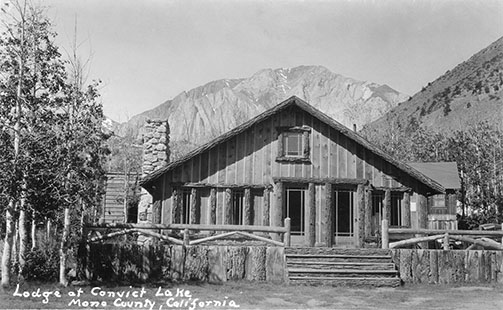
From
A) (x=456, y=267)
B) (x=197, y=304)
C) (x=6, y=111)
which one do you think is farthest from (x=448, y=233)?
(x=6, y=111)

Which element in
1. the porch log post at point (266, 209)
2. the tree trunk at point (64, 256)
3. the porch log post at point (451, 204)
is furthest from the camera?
the porch log post at point (451, 204)

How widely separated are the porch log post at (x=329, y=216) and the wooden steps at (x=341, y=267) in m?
2.91

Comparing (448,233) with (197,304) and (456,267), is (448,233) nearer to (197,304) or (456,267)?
(456,267)

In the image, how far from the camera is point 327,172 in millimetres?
19891

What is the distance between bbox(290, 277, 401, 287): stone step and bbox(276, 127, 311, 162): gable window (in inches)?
225

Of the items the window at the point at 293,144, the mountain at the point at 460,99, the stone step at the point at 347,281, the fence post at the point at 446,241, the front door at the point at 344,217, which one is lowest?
the stone step at the point at 347,281

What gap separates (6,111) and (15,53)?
1.49 meters

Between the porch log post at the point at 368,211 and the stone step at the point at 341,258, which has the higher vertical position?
the porch log post at the point at 368,211

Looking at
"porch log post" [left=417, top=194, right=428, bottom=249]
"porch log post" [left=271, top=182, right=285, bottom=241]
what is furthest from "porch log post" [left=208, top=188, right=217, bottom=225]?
"porch log post" [left=417, top=194, right=428, bottom=249]

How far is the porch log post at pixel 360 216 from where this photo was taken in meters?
19.7

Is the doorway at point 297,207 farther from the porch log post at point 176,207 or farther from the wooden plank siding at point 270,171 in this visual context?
the porch log post at point 176,207

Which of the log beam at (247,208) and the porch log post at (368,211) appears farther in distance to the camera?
the porch log post at (368,211)

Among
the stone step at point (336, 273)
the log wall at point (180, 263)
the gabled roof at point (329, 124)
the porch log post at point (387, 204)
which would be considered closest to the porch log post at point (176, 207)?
the gabled roof at point (329, 124)

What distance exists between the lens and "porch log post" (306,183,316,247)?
64.0 feet
